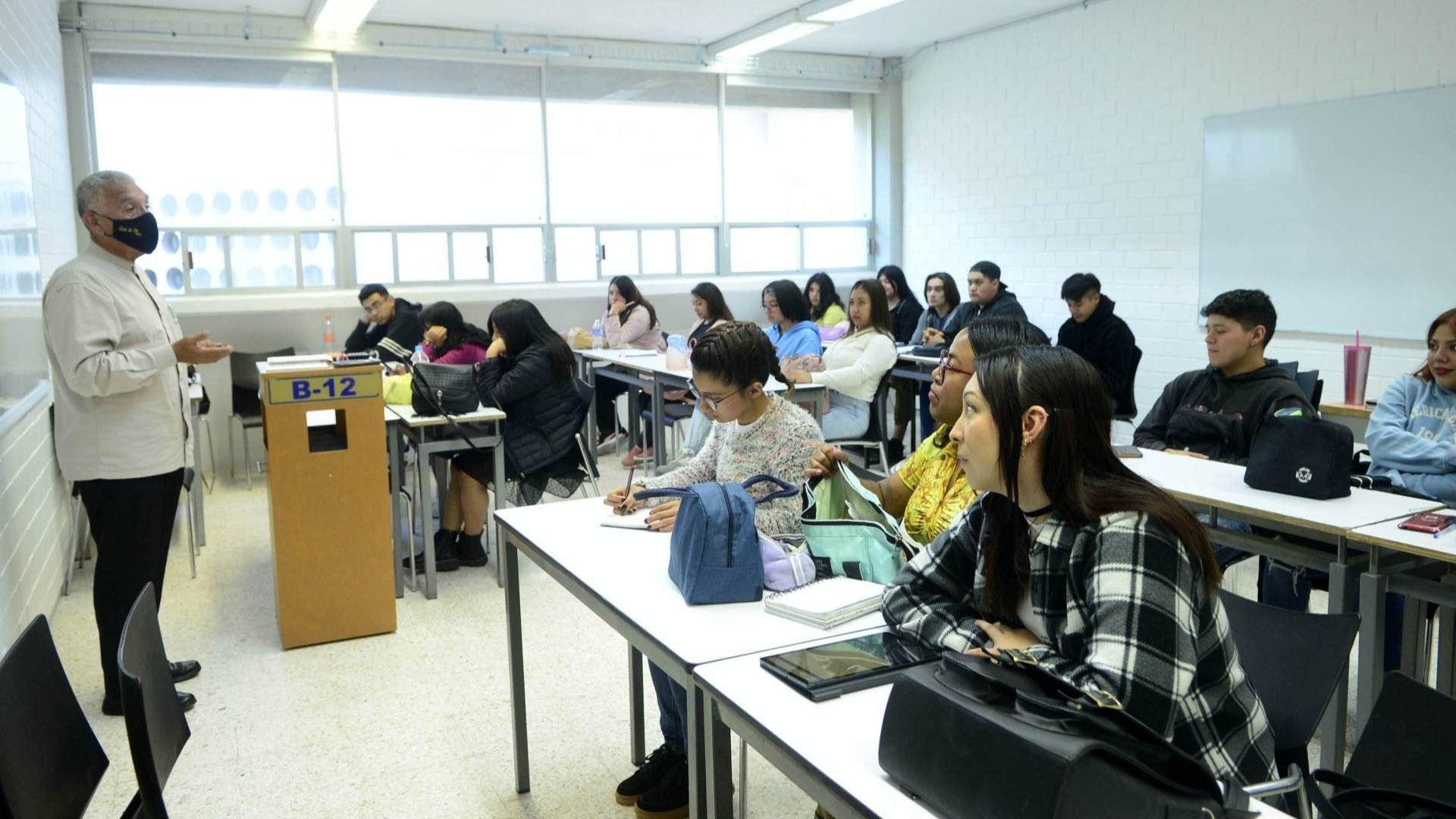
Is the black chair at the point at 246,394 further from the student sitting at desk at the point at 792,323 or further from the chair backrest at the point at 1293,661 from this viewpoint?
the chair backrest at the point at 1293,661

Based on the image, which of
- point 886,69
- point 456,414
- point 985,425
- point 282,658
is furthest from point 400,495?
point 886,69

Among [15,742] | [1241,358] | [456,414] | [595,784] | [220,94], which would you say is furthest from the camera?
[220,94]

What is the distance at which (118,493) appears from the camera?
3084 millimetres

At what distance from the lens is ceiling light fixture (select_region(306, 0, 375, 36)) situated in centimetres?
648

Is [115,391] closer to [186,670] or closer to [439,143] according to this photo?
[186,670]

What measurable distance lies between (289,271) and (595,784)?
5.85 meters

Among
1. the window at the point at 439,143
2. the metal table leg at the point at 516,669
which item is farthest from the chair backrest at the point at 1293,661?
the window at the point at 439,143

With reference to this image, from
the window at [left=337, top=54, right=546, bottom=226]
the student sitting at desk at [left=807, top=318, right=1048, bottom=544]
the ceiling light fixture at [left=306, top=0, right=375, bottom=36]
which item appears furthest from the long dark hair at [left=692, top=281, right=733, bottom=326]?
the student sitting at desk at [left=807, top=318, right=1048, bottom=544]

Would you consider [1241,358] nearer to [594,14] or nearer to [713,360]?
[713,360]

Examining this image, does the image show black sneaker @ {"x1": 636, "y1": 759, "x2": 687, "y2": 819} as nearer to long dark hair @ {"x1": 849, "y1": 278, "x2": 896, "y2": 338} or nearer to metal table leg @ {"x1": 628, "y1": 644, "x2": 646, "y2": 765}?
metal table leg @ {"x1": 628, "y1": 644, "x2": 646, "y2": 765}

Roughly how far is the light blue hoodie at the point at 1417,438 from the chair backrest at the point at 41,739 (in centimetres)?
342

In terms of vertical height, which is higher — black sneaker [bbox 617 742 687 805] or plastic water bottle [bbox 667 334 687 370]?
plastic water bottle [bbox 667 334 687 370]

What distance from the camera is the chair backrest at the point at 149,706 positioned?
149cm

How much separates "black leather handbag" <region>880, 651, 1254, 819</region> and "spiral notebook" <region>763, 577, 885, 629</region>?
0.57 meters
